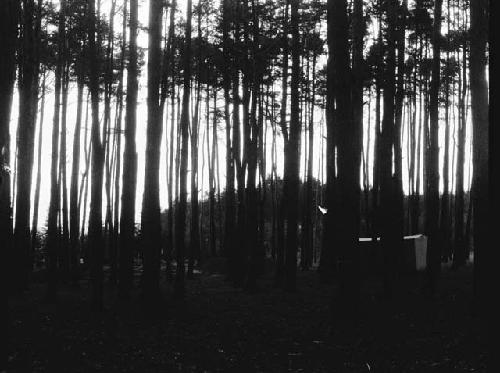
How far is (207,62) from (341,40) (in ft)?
42.3

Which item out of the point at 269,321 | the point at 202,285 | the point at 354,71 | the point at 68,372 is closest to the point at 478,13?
the point at 354,71

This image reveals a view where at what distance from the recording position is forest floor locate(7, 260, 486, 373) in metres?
6.55

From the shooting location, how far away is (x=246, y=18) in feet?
50.6

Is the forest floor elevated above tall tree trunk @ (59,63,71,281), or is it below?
below

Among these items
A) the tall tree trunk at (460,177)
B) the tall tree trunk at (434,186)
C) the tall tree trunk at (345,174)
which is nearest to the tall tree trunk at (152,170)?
the tall tree trunk at (345,174)

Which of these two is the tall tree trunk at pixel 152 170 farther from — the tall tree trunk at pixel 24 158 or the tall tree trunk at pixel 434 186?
the tall tree trunk at pixel 434 186

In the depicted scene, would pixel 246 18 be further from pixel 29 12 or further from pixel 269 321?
pixel 269 321

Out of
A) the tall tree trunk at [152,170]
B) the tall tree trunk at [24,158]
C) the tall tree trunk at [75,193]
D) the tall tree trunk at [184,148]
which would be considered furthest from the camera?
the tall tree trunk at [75,193]

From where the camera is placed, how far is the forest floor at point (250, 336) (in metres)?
6.55

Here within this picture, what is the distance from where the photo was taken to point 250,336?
8445 millimetres

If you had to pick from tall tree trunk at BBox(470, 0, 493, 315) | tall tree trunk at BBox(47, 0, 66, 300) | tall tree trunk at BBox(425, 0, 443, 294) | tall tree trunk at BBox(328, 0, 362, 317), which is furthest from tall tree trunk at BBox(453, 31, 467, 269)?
tall tree trunk at BBox(47, 0, 66, 300)

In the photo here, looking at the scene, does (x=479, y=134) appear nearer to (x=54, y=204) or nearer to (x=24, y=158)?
(x=54, y=204)

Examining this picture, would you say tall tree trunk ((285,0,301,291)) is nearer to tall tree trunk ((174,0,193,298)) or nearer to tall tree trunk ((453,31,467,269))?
tall tree trunk ((174,0,193,298))

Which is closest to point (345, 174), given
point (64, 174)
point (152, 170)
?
point (152, 170)
